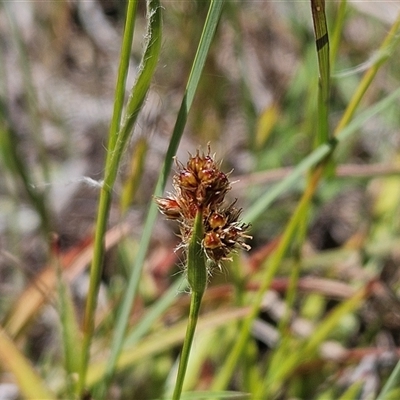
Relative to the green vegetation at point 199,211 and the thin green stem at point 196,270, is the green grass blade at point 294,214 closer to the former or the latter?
the green vegetation at point 199,211

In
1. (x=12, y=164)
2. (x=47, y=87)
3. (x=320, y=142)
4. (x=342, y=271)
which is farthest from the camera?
(x=47, y=87)

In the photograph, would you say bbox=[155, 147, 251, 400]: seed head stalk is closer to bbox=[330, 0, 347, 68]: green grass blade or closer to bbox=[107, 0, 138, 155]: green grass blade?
bbox=[107, 0, 138, 155]: green grass blade

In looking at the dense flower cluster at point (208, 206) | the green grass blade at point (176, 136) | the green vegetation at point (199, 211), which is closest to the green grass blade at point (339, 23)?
the green vegetation at point (199, 211)

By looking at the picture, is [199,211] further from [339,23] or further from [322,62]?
[339,23]

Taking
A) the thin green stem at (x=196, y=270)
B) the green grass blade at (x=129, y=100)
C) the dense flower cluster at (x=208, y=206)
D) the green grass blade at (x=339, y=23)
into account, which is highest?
the green grass blade at (x=339, y=23)

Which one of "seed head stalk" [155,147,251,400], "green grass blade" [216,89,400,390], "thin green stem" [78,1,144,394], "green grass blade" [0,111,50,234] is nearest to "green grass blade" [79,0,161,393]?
"thin green stem" [78,1,144,394]

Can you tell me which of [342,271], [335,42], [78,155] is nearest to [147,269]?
[342,271]

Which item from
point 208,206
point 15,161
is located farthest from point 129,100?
point 15,161

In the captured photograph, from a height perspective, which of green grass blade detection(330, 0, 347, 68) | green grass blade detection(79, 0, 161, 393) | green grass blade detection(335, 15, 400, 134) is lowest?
green grass blade detection(79, 0, 161, 393)

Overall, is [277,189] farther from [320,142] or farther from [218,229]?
[218,229]
